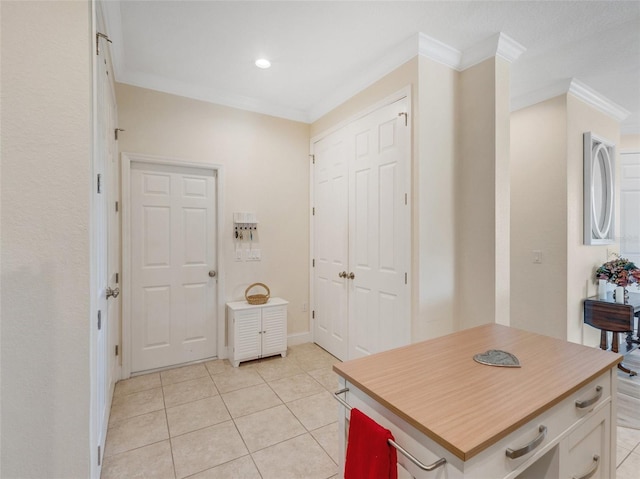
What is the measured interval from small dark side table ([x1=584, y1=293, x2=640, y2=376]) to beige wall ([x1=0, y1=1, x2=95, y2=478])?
4335 mm

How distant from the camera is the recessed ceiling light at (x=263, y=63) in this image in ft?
9.09

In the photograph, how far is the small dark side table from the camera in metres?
3.11

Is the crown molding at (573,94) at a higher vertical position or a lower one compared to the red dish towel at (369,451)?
higher

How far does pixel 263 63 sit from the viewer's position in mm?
2814

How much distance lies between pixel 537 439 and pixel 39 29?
2.12m

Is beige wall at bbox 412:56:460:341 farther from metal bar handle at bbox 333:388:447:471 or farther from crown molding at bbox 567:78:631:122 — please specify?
metal bar handle at bbox 333:388:447:471

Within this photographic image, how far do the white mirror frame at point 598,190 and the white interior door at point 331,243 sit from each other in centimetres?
261

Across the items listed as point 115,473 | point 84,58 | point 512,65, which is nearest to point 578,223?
point 512,65

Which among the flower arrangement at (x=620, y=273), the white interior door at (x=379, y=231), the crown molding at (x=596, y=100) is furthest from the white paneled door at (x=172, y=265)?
the flower arrangement at (x=620, y=273)

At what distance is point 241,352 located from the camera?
3248mm

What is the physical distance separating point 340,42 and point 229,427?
3.03 m

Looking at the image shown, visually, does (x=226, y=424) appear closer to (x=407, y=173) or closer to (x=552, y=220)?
(x=407, y=173)

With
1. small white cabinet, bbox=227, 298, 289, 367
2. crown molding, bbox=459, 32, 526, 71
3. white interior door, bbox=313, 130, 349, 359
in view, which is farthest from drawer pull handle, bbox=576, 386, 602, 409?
small white cabinet, bbox=227, 298, 289, 367

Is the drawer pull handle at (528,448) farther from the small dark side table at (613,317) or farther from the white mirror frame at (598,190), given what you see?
the white mirror frame at (598,190)
